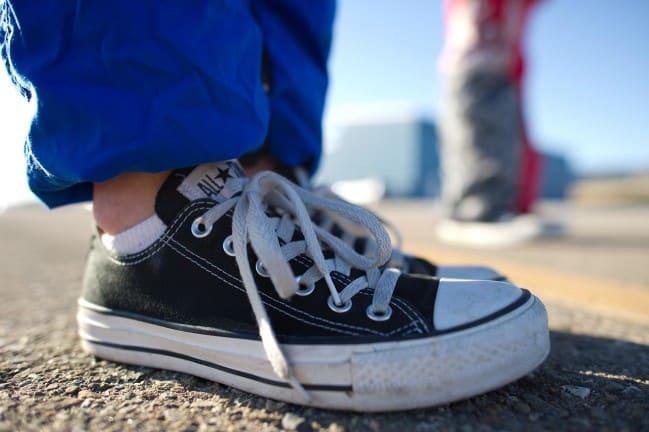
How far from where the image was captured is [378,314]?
1.70 feet

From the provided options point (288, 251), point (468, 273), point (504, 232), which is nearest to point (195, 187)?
point (288, 251)

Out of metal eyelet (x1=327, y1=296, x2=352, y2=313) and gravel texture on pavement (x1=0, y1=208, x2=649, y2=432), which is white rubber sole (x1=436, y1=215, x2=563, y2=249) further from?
metal eyelet (x1=327, y1=296, x2=352, y2=313)

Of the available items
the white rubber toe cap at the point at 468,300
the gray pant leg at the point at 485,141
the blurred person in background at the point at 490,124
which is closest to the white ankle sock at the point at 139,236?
the white rubber toe cap at the point at 468,300

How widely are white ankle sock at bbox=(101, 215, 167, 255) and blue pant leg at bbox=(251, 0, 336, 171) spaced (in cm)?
37

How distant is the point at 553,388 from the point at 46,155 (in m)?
0.71

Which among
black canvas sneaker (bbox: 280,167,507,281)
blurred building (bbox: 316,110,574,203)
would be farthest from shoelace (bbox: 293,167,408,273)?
blurred building (bbox: 316,110,574,203)

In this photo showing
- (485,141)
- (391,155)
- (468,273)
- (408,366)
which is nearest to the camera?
(408,366)

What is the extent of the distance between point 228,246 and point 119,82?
25cm

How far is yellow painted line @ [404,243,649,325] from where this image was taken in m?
1.01

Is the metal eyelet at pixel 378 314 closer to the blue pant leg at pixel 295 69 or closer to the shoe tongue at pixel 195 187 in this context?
the shoe tongue at pixel 195 187

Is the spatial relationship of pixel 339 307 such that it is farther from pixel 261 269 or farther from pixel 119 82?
pixel 119 82

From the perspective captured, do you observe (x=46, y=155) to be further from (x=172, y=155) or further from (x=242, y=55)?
(x=242, y=55)

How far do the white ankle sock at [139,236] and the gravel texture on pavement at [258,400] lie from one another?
17 centimetres

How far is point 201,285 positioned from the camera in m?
0.57
